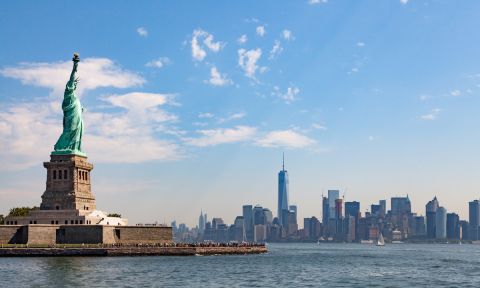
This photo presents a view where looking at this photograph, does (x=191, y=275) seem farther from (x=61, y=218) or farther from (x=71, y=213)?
(x=61, y=218)

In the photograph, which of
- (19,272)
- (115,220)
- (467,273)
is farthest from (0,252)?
(467,273)

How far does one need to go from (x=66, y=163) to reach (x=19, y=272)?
148 ft

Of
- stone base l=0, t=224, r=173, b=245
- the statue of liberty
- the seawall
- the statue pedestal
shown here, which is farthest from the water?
the statue of liberty

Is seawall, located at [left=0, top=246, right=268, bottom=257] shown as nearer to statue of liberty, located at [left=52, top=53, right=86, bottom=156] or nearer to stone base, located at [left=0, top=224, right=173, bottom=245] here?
stone base, located at [left=0, top=224, right=173, bottom=245]

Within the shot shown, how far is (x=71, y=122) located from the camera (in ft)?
421

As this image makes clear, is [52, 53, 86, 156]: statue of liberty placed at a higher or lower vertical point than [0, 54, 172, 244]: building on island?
higher

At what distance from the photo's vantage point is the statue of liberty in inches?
5012

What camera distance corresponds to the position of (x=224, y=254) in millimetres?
132375

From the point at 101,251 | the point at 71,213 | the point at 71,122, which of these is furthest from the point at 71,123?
the point at 101,251

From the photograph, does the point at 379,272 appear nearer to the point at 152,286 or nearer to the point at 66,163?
the point at 152,286

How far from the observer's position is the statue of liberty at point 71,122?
127 meters

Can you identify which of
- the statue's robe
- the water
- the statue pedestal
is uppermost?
the statue's robe

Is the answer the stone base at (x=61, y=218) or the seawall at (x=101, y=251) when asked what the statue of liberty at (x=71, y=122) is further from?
the seawall at (x=101, y=251)

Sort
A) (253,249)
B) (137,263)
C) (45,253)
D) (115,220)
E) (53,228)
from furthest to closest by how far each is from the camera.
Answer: (253,249) < (115,220) < (53,228) < (45,253) < (137,263)
